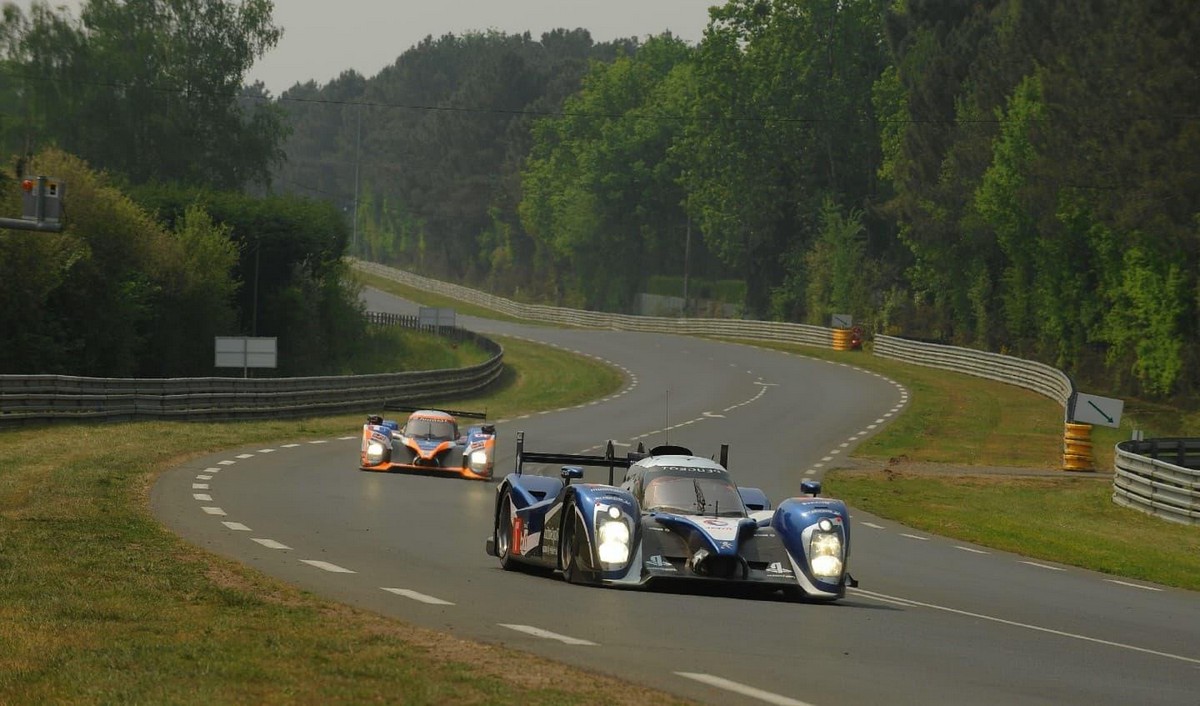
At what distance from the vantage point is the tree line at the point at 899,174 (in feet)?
202

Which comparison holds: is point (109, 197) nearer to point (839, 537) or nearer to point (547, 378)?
point (547, 378)

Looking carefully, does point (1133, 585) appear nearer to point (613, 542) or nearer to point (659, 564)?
point (659, 564)

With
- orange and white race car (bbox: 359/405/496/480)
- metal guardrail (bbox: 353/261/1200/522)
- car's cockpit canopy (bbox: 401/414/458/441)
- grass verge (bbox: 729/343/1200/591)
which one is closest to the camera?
grass verge (bbox: 729/343/1200/591)

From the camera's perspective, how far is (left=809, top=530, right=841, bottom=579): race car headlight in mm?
14273

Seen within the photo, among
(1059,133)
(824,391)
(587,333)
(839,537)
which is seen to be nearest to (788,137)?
(587,333)

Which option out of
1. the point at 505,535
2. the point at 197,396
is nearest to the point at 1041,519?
the point at 505,535

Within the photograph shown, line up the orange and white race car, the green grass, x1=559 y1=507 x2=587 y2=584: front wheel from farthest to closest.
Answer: the orange and white race car < the green grass < x1=559 y1=507 x2=587 y2=584: front wheel

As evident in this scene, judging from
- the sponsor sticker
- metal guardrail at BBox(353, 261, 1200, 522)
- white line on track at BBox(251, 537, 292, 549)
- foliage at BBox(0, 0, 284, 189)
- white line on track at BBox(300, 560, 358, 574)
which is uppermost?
foliage at BBox(0, 0, 284, 189)

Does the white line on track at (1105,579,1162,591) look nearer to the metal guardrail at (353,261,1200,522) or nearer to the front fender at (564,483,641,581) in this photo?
the front fender at (564,483,641,581)

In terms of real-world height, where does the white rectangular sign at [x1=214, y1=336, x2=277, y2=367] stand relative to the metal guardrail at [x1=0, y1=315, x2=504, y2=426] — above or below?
above

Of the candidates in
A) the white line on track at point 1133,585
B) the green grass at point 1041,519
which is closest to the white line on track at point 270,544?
the white line on track at point 1133,585

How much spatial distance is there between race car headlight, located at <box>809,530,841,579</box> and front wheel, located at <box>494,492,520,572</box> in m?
3.13

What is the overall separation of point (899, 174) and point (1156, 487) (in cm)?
6288

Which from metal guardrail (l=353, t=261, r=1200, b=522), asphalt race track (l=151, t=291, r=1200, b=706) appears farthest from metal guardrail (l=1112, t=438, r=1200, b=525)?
asphalt race track (l=151, t=291, r=1200, b=706)
